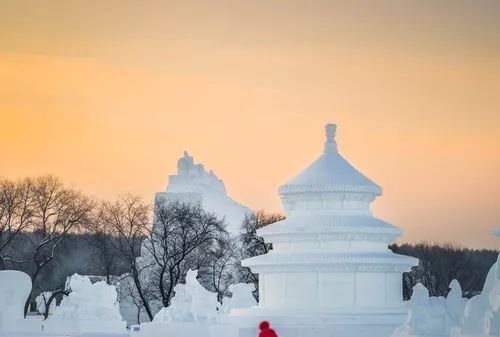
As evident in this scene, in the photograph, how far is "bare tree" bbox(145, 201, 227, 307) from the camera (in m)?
76.6

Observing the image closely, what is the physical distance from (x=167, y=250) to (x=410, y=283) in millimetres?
13526

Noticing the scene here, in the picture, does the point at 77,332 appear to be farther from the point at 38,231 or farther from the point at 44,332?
the point at 38,231

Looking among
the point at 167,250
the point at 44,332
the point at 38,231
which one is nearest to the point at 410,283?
the point at 167,250

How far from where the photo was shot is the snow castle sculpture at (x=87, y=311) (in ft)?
197

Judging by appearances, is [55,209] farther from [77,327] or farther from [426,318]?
[426,318]

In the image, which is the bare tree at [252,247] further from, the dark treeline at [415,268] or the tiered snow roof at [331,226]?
the tiered snow roof at [331,226]

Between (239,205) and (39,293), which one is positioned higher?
(239,205)

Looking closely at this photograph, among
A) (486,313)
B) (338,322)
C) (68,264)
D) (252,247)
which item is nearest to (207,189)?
(68,264)

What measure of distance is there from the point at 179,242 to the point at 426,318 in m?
37.5

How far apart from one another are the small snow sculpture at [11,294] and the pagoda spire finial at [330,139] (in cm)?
1329

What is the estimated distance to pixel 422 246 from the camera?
95938 millimetres

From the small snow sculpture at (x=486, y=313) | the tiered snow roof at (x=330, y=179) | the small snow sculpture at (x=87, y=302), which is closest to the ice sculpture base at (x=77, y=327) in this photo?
the small snow sculpture at (x=87, y=302)

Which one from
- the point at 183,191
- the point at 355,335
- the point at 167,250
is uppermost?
the point at 183,191

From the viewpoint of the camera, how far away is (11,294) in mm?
58812
